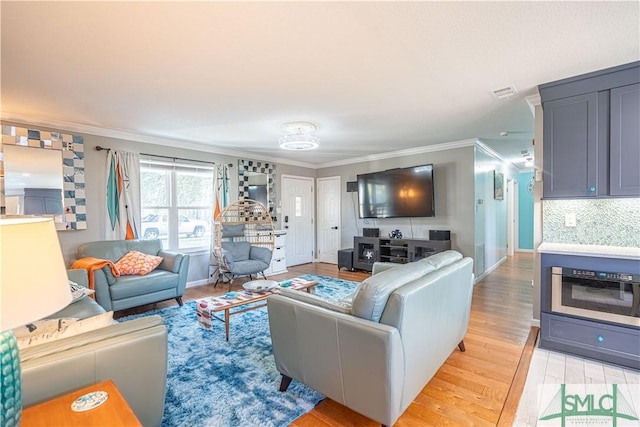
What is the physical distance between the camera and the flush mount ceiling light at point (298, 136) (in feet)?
12.3

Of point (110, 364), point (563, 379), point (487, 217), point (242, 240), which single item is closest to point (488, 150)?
point (487, 217)

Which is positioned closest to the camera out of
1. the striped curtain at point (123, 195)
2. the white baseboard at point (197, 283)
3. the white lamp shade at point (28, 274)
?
the white lamp shade at point (28, 274)

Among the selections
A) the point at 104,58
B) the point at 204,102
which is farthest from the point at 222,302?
the point at 104,58

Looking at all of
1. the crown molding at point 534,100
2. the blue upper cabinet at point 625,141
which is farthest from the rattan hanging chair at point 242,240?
the blue upper cabinet at point 625,141

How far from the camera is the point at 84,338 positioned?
4.38 feet

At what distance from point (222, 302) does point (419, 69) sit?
2.70 m

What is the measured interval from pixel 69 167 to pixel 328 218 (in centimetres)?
469

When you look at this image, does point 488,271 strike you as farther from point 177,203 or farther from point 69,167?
point 69,167

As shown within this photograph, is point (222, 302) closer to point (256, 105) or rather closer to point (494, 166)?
point (256, 105)

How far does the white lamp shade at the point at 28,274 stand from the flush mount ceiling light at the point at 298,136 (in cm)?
311

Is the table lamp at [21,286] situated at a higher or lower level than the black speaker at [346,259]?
higher

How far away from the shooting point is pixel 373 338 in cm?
147

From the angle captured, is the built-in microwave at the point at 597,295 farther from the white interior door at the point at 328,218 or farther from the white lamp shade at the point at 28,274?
the white interior door at the point at 328,218

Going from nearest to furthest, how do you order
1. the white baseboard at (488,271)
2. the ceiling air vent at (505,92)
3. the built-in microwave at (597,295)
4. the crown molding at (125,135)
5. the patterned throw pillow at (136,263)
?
the built-in microwave at (597,295) → the ceiling air vent at (505,92) → the crown molding at (125,135) → the patterned throw pillow at (136,263) → the white baseboard at (488,271)
